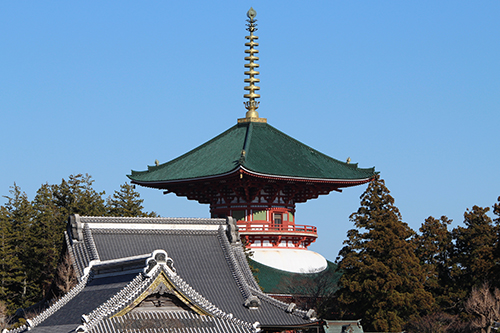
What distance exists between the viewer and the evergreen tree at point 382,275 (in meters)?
37.7

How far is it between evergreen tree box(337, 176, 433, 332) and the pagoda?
717cm

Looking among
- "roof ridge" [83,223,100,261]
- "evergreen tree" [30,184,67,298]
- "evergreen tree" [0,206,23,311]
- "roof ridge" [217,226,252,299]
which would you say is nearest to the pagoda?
"evergreen tree" [30,184,67,298]

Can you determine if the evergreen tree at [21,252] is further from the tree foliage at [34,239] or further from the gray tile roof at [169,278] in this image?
the gray tile roof at [169,278]

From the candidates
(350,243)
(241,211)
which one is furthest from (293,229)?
(350,243)

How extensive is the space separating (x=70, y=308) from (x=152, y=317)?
4643 mm

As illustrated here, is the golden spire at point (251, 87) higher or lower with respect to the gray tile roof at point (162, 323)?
higher

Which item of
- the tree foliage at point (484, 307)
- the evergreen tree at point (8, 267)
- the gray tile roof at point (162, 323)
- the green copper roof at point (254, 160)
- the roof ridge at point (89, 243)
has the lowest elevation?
the gray tile roof at point (162, 323)

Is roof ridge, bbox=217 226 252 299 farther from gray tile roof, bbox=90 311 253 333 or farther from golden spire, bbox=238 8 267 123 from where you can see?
golden spire, bbox=238 8 267 123

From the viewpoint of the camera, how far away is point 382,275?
38.2 meters

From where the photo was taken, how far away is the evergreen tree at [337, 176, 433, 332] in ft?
124

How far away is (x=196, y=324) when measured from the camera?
25.4 m

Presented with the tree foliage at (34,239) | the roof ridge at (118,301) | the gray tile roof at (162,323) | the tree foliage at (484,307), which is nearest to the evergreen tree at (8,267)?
the tree foliage at (34,239)

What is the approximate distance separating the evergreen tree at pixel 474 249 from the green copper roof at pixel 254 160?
801 cm

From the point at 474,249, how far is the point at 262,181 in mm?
11641
